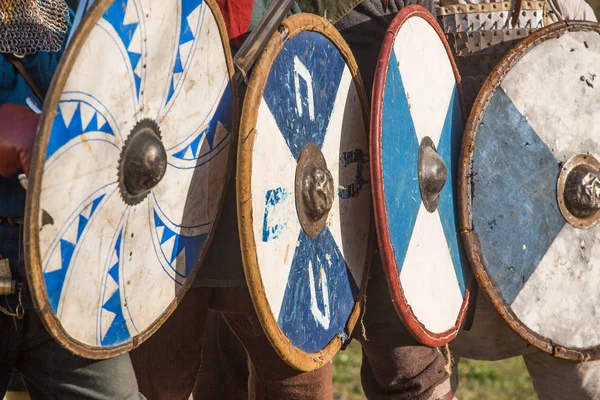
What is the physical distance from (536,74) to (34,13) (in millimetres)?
1561

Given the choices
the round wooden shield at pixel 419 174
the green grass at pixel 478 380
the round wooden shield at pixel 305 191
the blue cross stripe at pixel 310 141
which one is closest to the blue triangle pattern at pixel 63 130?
the round wooden shield at pixel 305 191

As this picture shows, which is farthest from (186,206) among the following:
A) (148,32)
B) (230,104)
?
(148,32)

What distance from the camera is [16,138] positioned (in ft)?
6.29

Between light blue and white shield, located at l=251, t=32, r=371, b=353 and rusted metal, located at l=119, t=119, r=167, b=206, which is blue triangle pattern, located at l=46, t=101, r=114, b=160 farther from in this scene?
light blue and white shield, located at l=251, t=32, r=371, b=353

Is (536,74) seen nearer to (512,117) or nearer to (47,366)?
(512,117)

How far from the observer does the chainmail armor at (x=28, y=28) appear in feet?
6.86

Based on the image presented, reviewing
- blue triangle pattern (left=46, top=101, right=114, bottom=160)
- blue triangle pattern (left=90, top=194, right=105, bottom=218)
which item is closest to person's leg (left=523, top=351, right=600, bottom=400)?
blue triangle pattern (left=90, top=194, right=105, bottom=218)

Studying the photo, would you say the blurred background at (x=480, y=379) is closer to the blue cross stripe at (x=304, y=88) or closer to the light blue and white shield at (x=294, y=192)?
the light blue and white shield at (x=294, y=192)

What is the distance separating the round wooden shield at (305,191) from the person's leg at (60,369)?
39cm

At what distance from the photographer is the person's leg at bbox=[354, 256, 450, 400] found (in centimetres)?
281

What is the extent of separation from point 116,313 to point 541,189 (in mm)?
1499

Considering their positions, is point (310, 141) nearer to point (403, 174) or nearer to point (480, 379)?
point (403, 174)

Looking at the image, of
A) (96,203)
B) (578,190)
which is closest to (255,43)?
(96,203)

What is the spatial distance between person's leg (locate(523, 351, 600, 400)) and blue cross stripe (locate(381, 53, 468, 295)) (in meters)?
0.51
